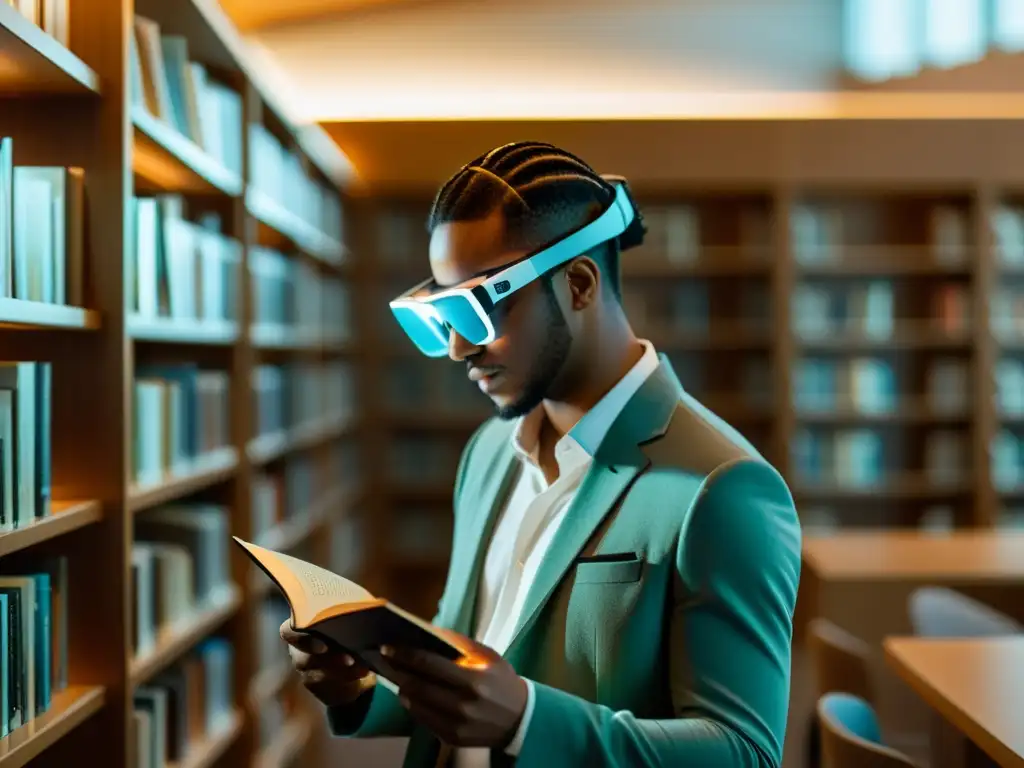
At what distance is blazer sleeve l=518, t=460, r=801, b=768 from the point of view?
3.51 feet

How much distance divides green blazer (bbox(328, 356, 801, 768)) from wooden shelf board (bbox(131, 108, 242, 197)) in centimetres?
136

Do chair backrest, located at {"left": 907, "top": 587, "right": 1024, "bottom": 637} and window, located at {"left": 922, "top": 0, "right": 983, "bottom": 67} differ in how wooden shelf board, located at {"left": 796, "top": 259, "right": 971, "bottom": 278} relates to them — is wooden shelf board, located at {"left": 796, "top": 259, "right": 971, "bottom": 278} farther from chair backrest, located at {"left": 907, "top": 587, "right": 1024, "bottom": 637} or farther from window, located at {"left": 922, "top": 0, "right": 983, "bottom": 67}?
chair backrest, located at {"left": 907, "top": 587, "right": 1024, "bottom": 637}

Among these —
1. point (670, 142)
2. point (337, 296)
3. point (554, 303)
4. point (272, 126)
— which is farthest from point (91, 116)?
point (670, 142)

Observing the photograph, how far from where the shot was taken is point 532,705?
3.44ft

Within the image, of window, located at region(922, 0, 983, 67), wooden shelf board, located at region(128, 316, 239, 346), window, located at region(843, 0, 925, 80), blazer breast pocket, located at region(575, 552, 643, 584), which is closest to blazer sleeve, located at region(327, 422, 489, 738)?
blazer breast pocket, located at region(575, 552, 643, 584)

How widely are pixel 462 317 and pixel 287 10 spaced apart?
510 centimetres

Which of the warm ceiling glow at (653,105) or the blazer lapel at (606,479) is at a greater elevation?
the warm ceiling glow at (653,105)

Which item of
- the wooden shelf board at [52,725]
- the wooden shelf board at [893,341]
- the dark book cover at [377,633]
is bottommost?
the wooden shelf board at [52,725]

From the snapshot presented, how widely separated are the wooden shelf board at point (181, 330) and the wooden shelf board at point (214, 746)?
3.58ft

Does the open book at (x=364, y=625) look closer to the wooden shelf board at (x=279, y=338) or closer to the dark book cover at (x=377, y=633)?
the dark book cover at (x=377, y=633)

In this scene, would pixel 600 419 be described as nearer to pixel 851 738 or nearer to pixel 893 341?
pixel 851 738

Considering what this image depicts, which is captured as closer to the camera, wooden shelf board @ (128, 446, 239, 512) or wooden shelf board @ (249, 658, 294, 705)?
wooden shelf board @ (128, 446, 239, 512)

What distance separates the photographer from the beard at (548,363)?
128 centimetres

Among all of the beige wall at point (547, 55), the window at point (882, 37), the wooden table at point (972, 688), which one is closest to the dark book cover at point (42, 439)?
the wooden table at point (972, 688)
